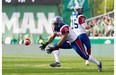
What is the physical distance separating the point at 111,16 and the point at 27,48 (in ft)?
52.4

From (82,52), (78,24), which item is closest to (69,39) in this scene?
(82,52)

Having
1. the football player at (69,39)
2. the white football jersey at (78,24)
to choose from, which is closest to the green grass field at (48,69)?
the football player at (69,39)

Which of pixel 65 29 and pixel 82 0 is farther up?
pixel 82 0

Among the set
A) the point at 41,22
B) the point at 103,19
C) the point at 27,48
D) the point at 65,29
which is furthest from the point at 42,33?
the point at 65,29

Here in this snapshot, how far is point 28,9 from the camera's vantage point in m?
46.4

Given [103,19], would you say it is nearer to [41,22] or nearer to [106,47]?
[41,22]

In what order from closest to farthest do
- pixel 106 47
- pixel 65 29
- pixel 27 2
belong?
pixel 65 29, pixel 106 47, pixel 27 2

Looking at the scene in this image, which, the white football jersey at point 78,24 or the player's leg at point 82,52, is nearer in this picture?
the player's leg at point 82,52

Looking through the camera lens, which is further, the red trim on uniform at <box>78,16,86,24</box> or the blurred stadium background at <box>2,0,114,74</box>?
the blurred stadium background at <box>2,0,114,74</box>

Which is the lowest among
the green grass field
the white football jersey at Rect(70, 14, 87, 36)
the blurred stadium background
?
the green grass field

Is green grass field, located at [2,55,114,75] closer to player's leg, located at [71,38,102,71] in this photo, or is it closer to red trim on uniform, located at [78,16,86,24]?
player's leg, located at [71,38,102,71]

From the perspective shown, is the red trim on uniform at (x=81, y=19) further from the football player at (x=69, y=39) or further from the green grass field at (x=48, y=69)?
the football player at (x=69, y=39)

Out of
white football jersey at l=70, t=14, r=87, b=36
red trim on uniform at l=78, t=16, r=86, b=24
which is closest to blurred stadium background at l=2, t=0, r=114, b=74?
white football jersey at l=70, t=14, r=87, b=36

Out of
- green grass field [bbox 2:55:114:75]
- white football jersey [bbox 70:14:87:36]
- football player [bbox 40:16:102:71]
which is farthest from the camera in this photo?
white football jersey [bbox 70:14:87:36]
